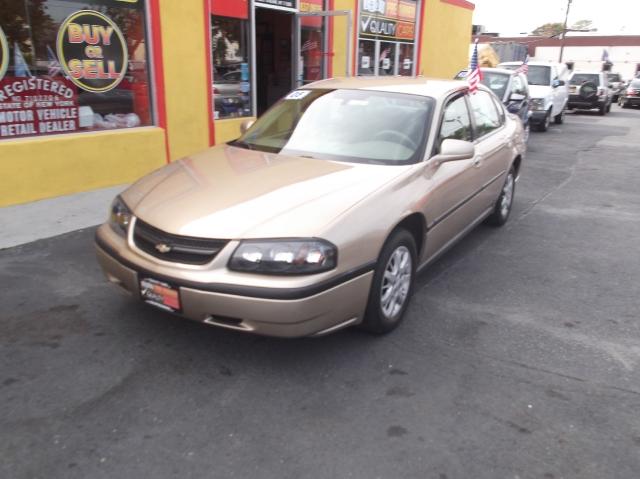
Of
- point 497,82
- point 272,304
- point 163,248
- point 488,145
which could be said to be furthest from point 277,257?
point 497,82

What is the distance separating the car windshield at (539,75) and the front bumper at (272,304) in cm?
1448

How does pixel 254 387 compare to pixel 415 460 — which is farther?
pixel 254 387

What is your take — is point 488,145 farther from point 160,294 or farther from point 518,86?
point 518,86

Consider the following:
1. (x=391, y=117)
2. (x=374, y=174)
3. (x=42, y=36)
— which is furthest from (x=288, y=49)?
(x=374, y=174)

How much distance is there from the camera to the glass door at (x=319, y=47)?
10.7m

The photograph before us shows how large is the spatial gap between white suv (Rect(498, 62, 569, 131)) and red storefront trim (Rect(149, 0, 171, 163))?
10856mm

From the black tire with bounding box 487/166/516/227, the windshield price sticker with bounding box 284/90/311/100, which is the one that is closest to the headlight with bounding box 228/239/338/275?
the windshield price sticker with bounding box 284/90/311/100

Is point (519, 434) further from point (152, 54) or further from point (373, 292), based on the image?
point (152, 54)

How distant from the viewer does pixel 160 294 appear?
3059mm

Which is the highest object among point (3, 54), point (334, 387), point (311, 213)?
point (3, 54)

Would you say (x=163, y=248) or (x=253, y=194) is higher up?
(x=253, y=194)

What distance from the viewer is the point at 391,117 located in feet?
13.7

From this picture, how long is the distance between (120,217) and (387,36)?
11372 mm

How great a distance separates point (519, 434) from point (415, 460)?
57 cm
